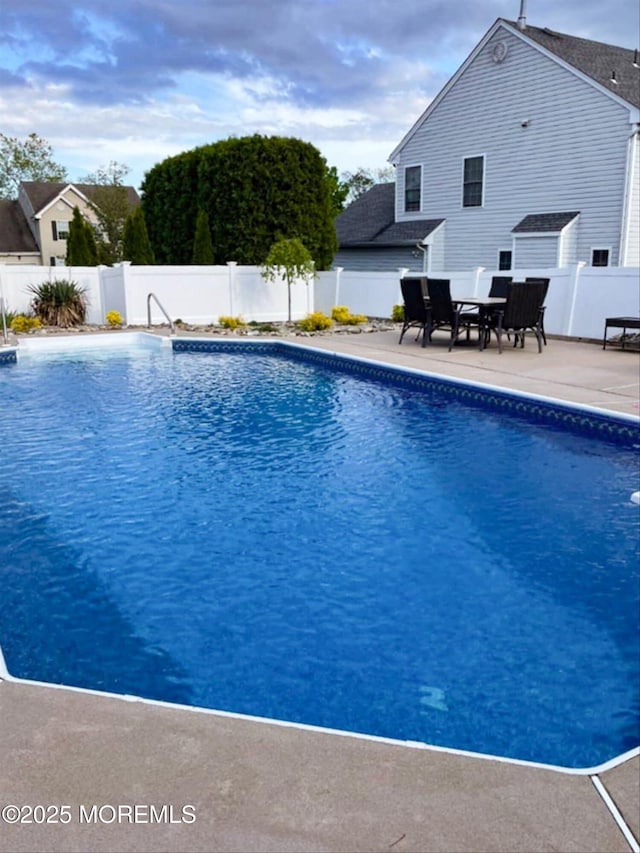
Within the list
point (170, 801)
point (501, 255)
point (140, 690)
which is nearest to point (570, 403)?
point (140, 690)

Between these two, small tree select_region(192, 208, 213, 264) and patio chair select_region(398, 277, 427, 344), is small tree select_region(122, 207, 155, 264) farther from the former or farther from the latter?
patio chair select_region(398, 277, 427, 344)

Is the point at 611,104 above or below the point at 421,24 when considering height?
below

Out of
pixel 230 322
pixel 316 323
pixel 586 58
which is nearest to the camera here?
pixel 316 323

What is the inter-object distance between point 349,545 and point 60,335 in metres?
11.9

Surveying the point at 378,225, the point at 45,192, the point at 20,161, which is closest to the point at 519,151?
the point at 378,225

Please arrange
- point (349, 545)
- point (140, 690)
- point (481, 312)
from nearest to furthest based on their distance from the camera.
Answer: point (140, 690) → point (349, 545) → point (481, 312)

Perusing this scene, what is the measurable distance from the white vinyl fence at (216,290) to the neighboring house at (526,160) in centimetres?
258

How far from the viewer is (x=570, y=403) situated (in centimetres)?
774

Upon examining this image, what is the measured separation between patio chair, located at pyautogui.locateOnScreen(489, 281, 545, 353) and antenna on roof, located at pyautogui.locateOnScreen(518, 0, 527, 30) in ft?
35.0

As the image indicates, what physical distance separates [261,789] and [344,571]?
2317mm

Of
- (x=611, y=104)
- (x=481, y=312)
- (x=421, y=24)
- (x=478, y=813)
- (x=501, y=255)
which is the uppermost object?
(x=421, y=24)

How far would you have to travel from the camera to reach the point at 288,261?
17.0m

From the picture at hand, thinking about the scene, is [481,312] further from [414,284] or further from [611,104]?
[611,104]

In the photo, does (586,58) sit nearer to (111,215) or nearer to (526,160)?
(526,160)
